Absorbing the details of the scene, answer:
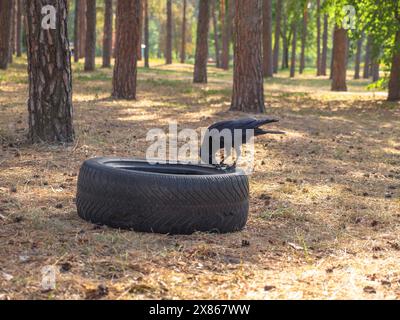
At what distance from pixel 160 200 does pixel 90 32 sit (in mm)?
20890

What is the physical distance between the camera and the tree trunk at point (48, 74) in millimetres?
Result: 9289

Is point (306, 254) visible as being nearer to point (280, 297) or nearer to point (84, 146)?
point (280, 297)

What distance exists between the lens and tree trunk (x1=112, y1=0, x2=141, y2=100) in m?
16.6

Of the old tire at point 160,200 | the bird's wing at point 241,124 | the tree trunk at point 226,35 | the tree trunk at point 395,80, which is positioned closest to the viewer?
the old tire at point 160,200

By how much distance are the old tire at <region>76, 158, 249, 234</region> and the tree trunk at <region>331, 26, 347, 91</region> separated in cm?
1945

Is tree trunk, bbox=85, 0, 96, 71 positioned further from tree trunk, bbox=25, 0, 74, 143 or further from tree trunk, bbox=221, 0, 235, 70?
tree trunk, bbox=221, 0, 235, 70

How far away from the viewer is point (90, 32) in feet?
83.4

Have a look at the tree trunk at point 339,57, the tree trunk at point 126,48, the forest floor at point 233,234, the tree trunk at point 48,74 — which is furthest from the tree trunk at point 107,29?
the tree trunk at point 48,74

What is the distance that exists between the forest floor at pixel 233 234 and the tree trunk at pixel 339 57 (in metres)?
12.6

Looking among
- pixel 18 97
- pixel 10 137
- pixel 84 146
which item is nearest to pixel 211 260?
pixel 84 146

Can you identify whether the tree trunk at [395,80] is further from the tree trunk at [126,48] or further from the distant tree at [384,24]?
the tree trunk at [126,48]

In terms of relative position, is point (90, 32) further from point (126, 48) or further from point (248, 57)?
point (248, 57)

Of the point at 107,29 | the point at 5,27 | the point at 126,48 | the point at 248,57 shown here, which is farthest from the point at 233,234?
the point at 107,29

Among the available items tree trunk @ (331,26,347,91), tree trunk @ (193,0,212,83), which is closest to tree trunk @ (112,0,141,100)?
tree trunk @ (193,0,212,83)
